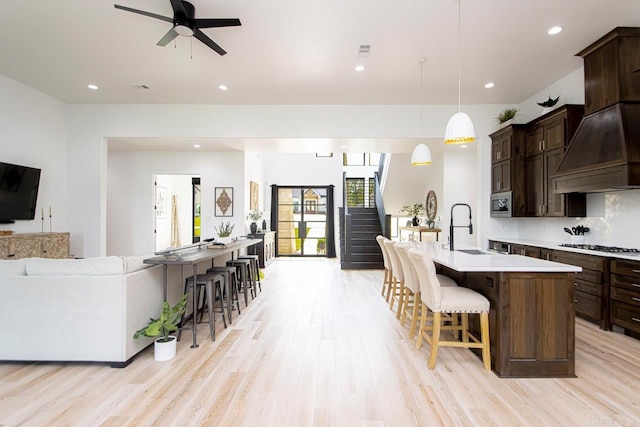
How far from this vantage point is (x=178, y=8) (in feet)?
9.52

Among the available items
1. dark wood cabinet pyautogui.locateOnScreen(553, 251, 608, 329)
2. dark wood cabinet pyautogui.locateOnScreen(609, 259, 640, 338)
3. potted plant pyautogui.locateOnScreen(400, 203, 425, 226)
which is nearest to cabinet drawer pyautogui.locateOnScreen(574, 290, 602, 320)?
dark wood cabinet pyautogui.locateOnScreen(553, 251, 608, 329)

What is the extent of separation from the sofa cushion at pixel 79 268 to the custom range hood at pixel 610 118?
197 inches

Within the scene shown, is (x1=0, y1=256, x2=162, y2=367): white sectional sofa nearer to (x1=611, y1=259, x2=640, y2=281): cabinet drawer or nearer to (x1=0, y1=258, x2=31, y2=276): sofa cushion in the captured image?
(x1=0, y1=258, x2=31, y2=276): sofa cushion

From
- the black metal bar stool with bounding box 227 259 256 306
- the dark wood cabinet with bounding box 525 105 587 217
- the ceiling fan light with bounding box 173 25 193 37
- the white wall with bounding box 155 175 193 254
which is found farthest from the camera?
the white wall with bounding box 155 175 193 254

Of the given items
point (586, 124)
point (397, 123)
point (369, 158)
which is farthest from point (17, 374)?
point (369, 158)

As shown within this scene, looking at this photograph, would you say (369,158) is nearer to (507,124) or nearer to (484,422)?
(507,124)

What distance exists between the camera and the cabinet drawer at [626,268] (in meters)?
3.44

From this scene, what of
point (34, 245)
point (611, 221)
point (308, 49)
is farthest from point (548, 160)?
point (34, 245)

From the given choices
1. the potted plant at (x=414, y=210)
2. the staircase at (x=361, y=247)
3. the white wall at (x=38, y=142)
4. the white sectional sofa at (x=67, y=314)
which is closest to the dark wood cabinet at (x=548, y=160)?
the staircase at (x=361, y=247)

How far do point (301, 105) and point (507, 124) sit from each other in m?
3.48

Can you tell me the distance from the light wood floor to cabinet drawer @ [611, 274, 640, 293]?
0.57 meters

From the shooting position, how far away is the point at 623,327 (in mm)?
3656

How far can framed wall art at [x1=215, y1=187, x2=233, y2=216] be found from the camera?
7.91 m

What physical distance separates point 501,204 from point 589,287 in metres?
1.93
